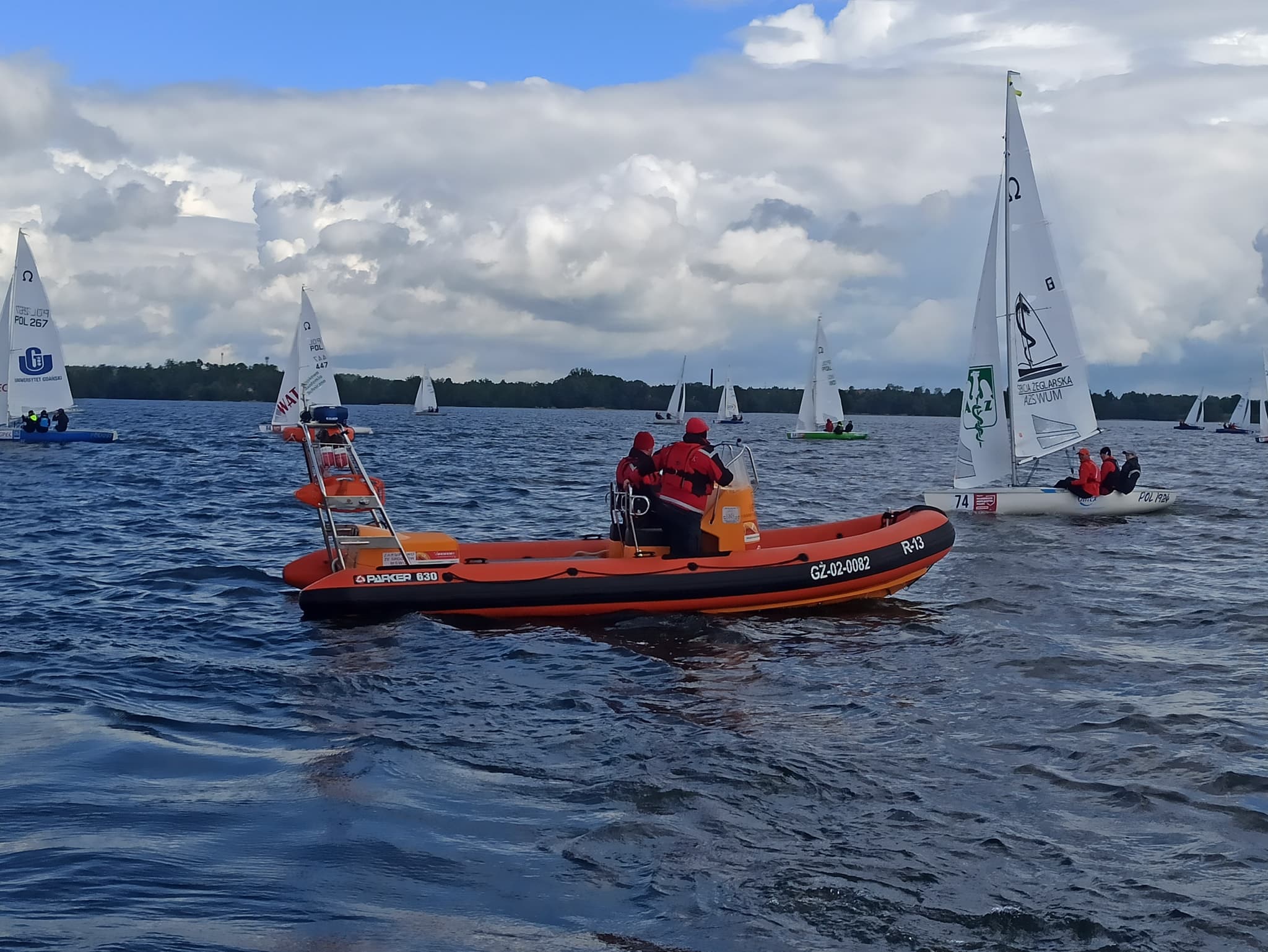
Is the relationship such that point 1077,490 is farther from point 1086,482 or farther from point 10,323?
point 10,323

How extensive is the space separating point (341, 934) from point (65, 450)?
110ft

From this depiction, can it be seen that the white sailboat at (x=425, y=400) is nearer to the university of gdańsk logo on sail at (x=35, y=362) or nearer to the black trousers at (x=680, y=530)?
the university of gdańsk logo on sail at (x=35, y=362)

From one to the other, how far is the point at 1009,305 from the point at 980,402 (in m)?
1.72

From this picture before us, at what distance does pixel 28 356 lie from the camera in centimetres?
3372

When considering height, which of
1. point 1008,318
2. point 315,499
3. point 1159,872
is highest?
point 1008,318

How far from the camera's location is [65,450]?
33.9 meters

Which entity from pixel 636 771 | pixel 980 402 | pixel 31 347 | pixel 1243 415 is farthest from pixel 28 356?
pixel 1243 415

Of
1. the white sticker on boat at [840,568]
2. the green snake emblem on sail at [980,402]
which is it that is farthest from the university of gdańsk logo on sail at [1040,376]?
the white sticker on boat at [840,568]

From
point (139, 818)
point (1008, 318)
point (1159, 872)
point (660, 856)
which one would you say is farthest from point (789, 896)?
point (1008, 318)

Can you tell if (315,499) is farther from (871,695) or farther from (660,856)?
(660,856)

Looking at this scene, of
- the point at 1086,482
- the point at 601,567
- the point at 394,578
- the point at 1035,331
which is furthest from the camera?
the point at 1035,331

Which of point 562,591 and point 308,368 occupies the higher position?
point 308,368

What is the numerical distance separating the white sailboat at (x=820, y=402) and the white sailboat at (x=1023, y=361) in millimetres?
28953

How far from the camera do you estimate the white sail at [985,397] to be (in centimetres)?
1988
